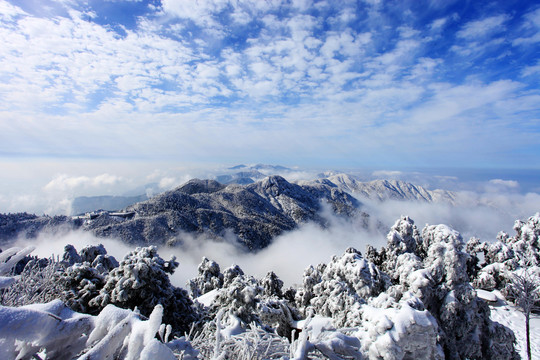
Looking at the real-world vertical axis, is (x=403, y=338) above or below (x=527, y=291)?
above

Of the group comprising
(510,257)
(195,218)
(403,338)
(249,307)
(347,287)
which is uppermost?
(403,338)

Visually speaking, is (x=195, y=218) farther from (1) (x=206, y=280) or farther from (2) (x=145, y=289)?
(2) (x=145, y=289)

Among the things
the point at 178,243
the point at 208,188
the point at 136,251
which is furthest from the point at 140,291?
the point at 208,188

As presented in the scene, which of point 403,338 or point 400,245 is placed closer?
point 403,338

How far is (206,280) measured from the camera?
1249 inches

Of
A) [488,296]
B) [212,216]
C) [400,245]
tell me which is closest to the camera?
[400,245]

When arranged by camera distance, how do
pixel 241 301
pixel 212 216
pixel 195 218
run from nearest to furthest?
pixel 241 301 → pixel 195 218 → pixel 212 216

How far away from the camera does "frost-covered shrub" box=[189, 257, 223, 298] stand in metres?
30.8

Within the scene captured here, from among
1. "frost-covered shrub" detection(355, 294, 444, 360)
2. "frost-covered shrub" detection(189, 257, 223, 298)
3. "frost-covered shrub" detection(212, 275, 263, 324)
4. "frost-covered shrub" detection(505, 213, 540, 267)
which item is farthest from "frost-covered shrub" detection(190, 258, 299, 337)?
"frost-covered shrub" detection(505, 213, 540, 267)

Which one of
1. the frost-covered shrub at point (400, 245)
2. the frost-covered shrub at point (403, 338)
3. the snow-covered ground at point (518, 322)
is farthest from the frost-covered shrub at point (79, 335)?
the snow-covered ground at point (518, 322)

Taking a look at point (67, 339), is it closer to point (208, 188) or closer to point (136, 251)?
point (136, 251)

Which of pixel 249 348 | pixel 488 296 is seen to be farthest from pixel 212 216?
pixel 249 348

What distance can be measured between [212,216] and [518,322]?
10290cm

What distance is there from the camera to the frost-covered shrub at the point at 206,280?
101 ft
